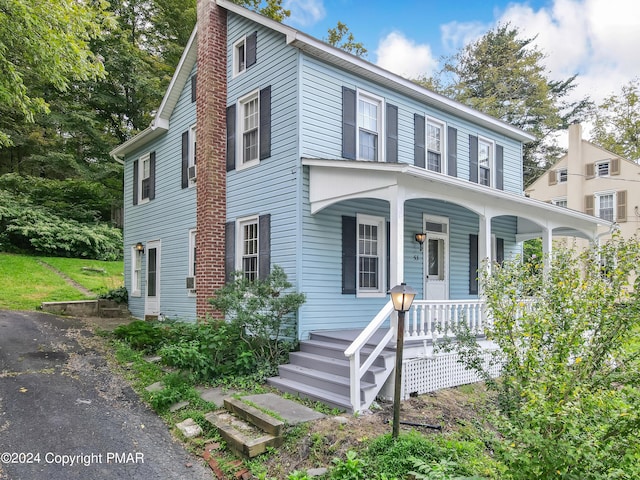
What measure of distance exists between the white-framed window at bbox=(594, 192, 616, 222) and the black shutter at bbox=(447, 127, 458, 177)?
13.9m

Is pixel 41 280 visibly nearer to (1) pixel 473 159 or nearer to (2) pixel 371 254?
(2) pixel 371 254

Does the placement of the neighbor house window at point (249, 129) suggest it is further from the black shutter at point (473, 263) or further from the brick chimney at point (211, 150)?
the black shutter at point (473, 263)

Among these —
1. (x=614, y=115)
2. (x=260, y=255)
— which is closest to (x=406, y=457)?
(x=260, y=255)

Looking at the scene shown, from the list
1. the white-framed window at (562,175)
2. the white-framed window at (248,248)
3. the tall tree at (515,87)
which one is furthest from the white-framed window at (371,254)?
the tall tree at (515,87)

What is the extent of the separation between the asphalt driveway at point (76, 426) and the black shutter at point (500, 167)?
33.1ft

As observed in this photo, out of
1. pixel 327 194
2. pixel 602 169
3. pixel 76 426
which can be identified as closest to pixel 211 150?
pixel 327 194

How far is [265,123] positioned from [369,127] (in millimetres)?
2165

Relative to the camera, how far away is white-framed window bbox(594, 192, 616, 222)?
65.3ft

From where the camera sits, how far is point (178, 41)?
2206cm

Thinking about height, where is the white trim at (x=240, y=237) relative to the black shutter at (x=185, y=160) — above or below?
below

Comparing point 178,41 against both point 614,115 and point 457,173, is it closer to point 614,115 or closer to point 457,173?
point 457,173

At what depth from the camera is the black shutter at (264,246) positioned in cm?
817

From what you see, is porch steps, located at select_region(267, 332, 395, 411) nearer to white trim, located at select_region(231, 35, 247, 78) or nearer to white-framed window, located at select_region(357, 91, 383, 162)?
white-framed window, located at select_region(357, 91, 383, 162)

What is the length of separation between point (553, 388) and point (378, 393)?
3.14 meters
